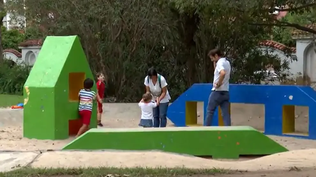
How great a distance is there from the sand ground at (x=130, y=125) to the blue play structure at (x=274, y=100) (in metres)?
0.38

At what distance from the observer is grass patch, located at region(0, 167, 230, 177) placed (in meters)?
7.53

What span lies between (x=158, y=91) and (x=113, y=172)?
14.7ft

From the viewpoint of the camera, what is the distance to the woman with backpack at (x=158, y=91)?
38.9ft

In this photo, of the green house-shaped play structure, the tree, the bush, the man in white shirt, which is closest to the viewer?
the man in white shirt

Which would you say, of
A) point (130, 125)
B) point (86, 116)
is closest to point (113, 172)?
point (86, 116)

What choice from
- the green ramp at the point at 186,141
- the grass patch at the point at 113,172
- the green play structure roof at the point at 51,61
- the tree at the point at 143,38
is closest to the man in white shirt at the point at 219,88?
the green ramp at the point at 186,141

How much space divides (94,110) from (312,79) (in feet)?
62.9

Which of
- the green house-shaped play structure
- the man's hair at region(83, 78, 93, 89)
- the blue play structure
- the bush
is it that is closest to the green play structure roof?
the green house-shaped play structure

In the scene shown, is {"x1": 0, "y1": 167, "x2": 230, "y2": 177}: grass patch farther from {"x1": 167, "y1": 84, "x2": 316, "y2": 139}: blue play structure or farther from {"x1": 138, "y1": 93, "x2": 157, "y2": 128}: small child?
{"x1": 167, "y1": 84, "x2": 316, "y2": 139}: blue play structure

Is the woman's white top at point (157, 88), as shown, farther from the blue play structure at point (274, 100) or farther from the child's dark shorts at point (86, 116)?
the blue play structure at point (274, 100)

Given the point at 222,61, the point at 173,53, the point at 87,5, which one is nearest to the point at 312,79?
the point at 173,53

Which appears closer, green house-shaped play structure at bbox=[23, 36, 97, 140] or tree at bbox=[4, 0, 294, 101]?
green house-shaped play structure at bbox=[23, 36, 97, 140]

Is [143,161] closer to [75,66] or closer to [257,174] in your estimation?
[257,174]

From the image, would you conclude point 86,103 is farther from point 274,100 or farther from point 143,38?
point 143,38
